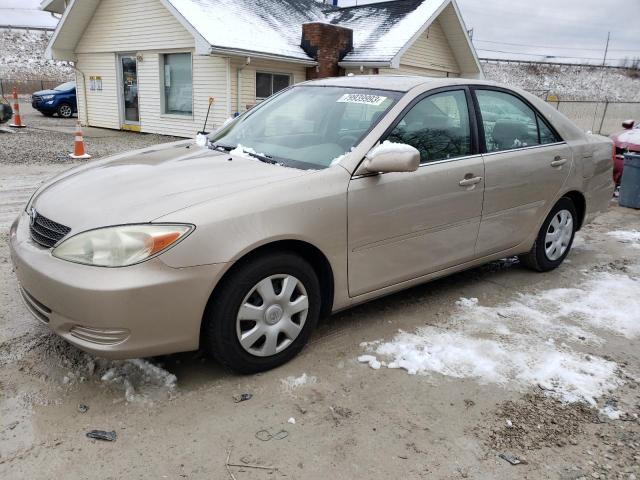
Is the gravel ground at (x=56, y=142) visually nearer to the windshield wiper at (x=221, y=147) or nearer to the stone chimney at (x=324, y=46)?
the stone chimney at (x=324, y=46)

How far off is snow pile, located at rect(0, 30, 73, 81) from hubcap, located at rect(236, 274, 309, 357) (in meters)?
57.8

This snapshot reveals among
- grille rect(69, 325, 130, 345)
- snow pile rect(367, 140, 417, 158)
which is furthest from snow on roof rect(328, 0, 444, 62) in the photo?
grille rect(69, 325, 130, 345)

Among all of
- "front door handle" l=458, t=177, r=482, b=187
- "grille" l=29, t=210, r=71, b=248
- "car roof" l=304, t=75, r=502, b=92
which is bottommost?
"grille" l=29, t=210, r=71, b=248

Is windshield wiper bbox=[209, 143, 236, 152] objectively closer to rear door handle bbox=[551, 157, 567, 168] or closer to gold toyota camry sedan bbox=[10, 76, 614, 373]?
gold toyota camry sedan bbox=[10, 76, 614, 373]

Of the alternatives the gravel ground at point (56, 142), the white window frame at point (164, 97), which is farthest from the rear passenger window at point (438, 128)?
the white window frame at point (164, 97)

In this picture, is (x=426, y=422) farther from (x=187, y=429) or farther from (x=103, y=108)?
(x=103, y=108)

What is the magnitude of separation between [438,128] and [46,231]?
2.59 metres

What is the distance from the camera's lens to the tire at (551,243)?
4754 millimetres

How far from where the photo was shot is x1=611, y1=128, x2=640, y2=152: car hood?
8.97m

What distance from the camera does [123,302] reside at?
246 centimetres

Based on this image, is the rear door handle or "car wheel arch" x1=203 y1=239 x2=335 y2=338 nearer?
"car wheel arch" x1=203 y1=239 x2=335 y2=338

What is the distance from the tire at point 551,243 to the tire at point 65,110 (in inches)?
827

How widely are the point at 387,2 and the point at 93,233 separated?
17948 mm

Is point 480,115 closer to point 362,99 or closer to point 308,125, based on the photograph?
point 362,99
